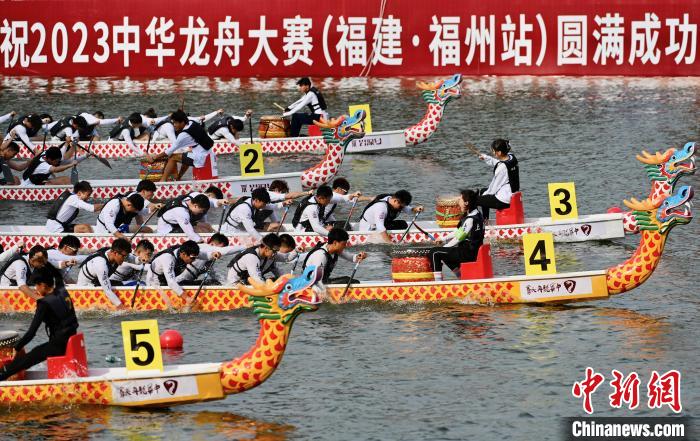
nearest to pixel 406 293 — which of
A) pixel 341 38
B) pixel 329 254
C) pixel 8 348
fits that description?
pixel 329 254

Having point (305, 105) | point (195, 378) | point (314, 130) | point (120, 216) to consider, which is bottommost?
point (195, 378)

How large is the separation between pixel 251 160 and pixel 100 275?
456 inches

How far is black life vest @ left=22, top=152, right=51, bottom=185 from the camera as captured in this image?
38250mm

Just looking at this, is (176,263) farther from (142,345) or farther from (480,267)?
(142,345)

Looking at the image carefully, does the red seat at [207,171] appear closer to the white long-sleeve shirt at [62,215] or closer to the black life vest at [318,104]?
the white long-sleeve shirt at [62,215]

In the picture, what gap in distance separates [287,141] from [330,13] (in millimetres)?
12782

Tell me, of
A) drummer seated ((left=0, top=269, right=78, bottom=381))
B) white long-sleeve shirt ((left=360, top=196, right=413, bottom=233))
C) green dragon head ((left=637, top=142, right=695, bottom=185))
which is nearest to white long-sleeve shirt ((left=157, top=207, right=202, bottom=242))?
white long-sleeve shirt ((left=360, top=196, right=413, bottom=233))

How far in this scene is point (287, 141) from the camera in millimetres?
44531

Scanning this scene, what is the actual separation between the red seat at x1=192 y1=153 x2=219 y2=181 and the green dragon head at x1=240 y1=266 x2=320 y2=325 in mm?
17122

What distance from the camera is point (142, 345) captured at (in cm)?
2170

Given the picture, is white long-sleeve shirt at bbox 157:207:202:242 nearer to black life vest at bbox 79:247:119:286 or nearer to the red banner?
black life vest at bbox 79:247:119:286

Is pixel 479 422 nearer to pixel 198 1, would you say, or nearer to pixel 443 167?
pixel 443 167

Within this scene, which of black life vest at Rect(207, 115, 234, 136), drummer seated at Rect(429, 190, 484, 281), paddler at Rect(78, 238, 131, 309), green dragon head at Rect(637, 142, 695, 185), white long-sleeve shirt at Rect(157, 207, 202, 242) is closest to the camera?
paddler at Rect(78, 238, 131, 309)

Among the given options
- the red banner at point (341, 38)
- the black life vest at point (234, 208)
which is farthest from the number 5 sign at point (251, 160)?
the red banner at point (341, 38)
